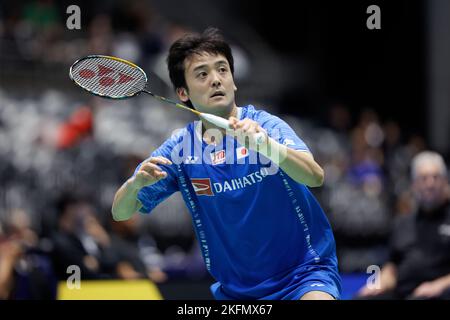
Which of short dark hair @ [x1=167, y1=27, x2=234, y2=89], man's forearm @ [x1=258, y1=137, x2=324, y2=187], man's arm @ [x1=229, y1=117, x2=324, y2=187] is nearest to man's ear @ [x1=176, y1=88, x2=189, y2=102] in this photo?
short dark hair @ [x1=167, y1=27, x2=234, y2=89]

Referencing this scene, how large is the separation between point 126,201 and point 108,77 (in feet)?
2.60

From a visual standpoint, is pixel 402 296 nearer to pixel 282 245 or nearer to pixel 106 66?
pixel 282 245

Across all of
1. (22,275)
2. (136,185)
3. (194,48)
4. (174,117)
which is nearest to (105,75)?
(194,48)

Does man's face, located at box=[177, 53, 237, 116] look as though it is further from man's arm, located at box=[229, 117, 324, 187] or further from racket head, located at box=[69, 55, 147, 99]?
man's arm, located at box=[229, 117, 324, 187]

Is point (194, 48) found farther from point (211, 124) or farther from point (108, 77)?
point (108, 77)

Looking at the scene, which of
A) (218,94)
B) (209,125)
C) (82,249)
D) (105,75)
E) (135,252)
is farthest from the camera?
(135,252)

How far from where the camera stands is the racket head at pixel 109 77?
4562mm

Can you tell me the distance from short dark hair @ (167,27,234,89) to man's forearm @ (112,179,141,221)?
660 mm

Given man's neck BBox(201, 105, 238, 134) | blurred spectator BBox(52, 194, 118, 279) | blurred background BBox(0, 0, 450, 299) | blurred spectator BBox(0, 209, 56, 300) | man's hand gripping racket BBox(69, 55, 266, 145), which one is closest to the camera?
man's neck BBox(201, 105, 238, 134)

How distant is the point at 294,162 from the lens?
374 centimetres

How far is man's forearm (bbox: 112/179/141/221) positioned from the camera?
4137 mm

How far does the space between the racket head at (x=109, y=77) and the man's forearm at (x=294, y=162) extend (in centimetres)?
114

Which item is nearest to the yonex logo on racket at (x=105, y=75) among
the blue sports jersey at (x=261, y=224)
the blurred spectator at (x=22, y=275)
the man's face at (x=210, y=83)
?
the man's face at (x=210, y=83)
